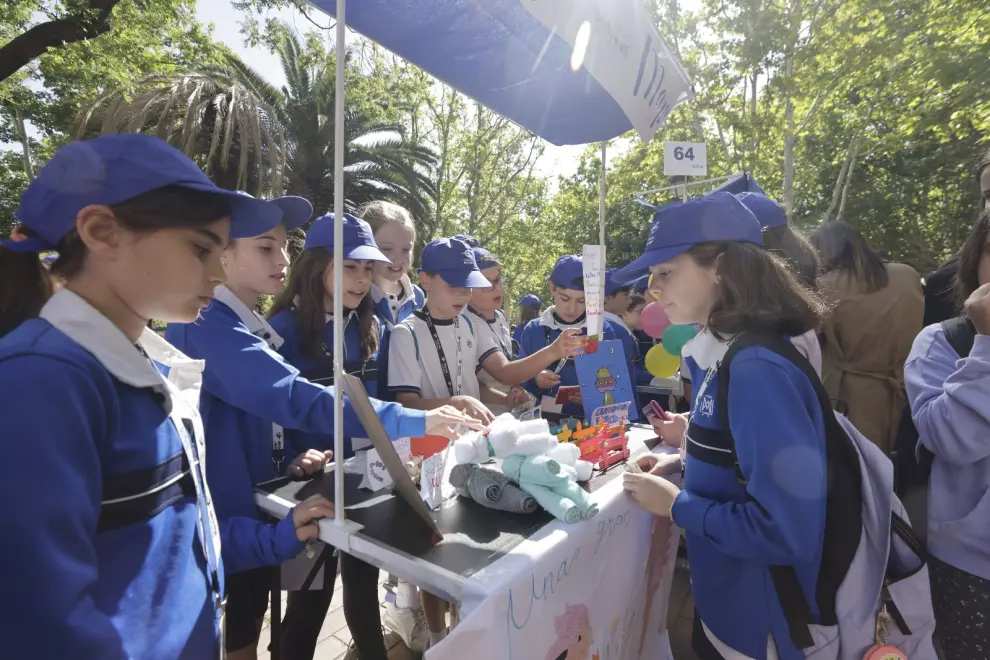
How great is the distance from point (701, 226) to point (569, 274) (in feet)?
7.20

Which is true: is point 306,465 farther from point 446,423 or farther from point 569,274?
point 569,274

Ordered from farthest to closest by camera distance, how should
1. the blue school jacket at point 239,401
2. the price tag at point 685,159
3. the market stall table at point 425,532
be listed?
Result: the price tag at point 685,159 → the blue school jacket at point 239,401 → the market stall table at point 425,532

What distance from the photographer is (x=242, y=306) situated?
1911mm

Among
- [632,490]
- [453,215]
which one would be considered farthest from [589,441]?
[453,215]

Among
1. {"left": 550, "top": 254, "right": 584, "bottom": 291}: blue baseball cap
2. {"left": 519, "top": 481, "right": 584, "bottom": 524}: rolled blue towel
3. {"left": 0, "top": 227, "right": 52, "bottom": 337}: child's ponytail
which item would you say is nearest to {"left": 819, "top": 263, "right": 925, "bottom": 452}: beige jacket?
{"left": 550, "top": 254, "right": 584, "bottom": 291}: blue baseball cap

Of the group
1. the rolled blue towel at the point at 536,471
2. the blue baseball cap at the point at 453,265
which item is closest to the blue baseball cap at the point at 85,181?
the rolled blue towel at the point at 536,471

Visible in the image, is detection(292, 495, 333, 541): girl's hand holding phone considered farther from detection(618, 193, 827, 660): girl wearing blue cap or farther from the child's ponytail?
detection(618, 193, 827, 660): girl wearing blue cap

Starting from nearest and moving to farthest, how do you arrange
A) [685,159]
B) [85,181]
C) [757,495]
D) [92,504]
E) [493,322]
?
[92,504]
[85,181]
[757,495]
[493,322]
[685,159]

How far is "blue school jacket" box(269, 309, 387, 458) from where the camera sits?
2266 millimetres

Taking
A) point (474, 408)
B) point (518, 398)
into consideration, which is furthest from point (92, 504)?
point (518, 398)

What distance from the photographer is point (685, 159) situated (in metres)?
4.67

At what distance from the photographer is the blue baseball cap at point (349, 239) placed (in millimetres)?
2469

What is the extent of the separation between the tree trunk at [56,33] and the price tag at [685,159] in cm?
698

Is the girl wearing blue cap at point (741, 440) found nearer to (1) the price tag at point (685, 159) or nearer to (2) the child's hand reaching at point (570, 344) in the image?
(2) the child's hand reaching at point (570, 344)
